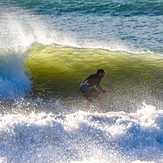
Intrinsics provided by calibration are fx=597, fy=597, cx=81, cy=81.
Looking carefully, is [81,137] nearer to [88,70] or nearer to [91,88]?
[91,88]

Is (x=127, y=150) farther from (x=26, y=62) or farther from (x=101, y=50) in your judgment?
(x=101, y=50)

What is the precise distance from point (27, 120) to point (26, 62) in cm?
665

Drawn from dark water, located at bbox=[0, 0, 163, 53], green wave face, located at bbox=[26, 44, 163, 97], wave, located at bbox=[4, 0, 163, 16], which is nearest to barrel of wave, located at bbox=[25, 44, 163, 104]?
green wave face, located at bbox=[26, 44, 163, 97]

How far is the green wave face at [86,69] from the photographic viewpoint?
19.5m

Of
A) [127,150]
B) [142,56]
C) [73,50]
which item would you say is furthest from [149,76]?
[127,150]

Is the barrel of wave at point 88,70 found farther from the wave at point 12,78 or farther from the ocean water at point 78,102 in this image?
the wave at point 12,78

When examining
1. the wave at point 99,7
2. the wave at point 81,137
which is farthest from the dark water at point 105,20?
the wave at point 81,137

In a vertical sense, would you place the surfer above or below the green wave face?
below

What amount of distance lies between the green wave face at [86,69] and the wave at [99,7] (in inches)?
239

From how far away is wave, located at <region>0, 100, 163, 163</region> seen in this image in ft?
48.2

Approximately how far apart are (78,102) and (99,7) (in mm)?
13622

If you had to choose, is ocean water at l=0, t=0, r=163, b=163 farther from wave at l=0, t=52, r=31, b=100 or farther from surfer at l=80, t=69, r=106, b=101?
surfer at l=80, t=69, r=106, b=101

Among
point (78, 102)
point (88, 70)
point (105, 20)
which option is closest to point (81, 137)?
point (78, 102)

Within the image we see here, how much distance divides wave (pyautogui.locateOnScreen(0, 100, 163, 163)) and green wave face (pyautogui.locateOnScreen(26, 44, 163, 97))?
270cm
